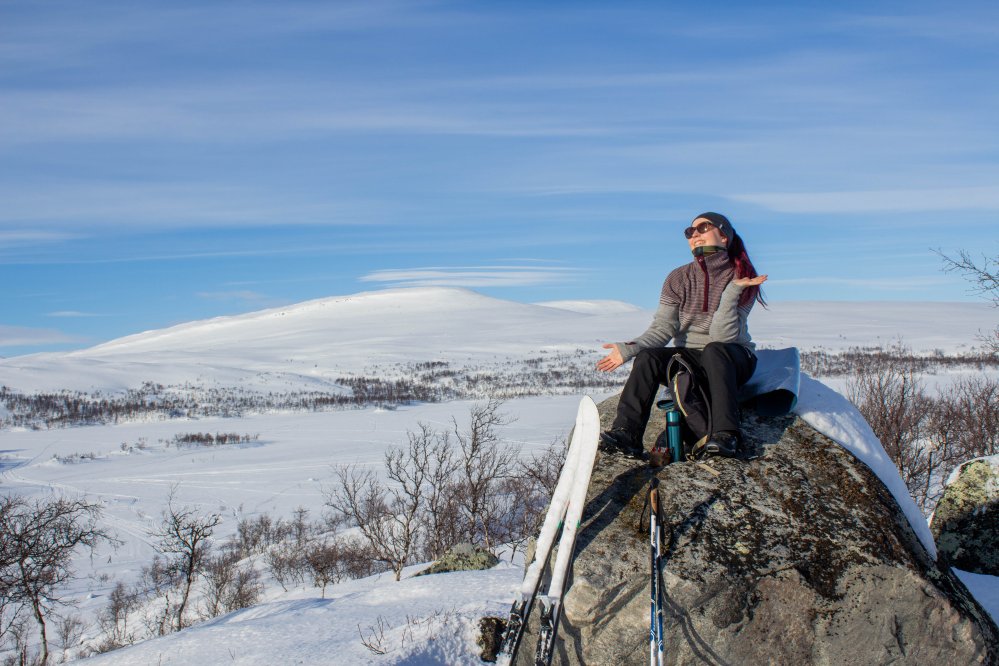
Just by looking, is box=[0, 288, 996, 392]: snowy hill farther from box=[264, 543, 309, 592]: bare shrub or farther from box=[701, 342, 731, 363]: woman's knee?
box=[701, 342, 731, 363]: woman's knee

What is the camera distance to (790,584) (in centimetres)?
407

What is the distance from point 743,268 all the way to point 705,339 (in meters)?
0.61

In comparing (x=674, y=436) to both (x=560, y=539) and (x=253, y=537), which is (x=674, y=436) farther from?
(x=253, y=537)

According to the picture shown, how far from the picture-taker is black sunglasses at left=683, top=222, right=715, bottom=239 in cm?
555

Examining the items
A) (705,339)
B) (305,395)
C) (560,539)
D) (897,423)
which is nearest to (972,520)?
(705,339)

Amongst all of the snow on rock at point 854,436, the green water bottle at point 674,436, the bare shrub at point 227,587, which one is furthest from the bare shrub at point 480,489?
the green water bottle at point 674,436

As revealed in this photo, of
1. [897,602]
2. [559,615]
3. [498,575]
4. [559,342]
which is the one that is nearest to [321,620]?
[498,575]

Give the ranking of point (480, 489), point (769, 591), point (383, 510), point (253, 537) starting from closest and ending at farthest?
point (769, 591), point (480, 489), point (383, 510), point (253, 537)

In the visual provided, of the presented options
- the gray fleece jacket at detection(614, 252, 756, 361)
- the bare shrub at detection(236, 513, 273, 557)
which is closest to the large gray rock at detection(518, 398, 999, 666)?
the gray fleece jacket at detection(614, 252, 756, 361)

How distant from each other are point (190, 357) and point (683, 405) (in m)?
195

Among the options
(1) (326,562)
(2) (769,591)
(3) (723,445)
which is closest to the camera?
(2) (769,591)

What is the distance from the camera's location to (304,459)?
197ft

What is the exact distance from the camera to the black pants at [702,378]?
493 centimetres

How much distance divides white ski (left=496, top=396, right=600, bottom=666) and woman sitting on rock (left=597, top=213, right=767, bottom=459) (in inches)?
24.2
